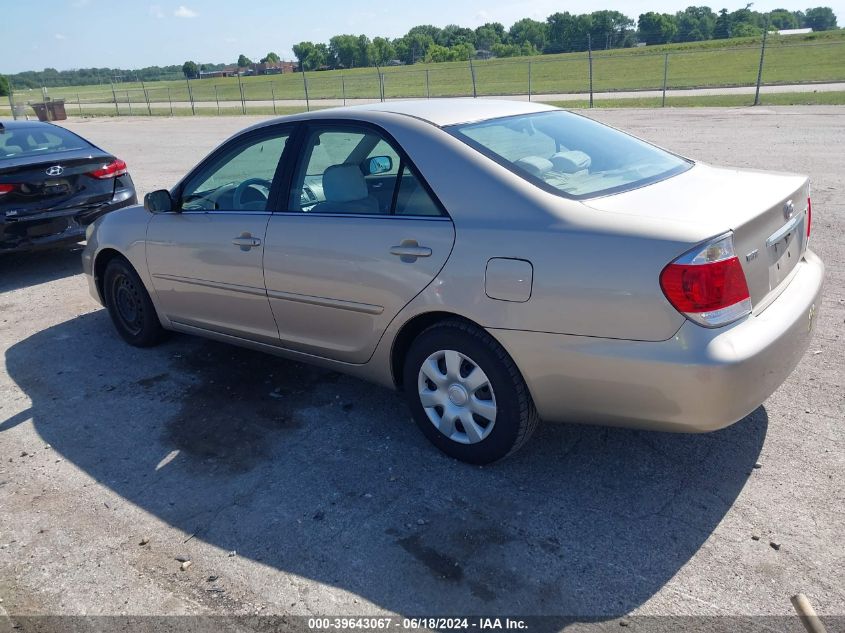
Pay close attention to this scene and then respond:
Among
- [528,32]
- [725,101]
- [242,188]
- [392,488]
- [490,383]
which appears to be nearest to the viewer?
[490,383]

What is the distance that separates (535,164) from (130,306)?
11.2ft

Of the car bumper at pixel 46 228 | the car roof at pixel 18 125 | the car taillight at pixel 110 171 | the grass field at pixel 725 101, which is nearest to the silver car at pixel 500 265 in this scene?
the car bumper at pixel 46 228

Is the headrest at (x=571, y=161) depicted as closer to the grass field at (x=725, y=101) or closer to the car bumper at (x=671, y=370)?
the car bumper at (x=671, y=370)

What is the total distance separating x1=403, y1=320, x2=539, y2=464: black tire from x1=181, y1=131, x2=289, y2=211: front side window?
4.69 feet

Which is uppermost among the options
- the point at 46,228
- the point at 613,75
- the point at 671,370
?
the point at 671,370

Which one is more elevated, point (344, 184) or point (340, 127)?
point (340, 127)

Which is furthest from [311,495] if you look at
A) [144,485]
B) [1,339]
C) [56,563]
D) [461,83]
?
[461,83]

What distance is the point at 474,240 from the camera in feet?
10.8

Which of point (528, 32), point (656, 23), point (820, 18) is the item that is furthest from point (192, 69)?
point (820, 18)

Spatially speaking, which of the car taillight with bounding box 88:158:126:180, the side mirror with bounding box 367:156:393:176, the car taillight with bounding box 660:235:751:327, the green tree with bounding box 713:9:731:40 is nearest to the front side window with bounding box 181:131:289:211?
the side mirror with bounding box 367:156:393:176

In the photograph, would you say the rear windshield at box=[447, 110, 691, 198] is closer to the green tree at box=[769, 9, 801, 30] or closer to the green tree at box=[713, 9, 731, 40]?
the green tree at box=[713, 9, 731, 40]

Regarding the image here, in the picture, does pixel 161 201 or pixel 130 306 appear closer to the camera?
pixel 161 201

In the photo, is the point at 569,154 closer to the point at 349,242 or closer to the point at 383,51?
the point at 349,242

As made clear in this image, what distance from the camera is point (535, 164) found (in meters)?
3.58
